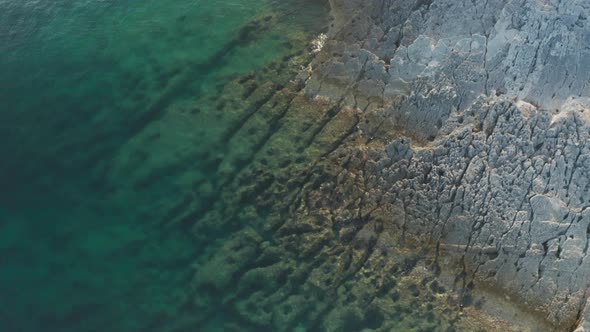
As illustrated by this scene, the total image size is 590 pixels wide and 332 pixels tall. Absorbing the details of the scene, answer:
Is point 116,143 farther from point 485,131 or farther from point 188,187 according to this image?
point 485,131

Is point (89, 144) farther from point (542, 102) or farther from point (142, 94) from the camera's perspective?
point (542, 102)

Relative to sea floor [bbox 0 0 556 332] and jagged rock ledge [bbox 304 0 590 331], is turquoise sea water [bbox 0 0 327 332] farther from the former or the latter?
jagged rock ledge [bbox 304 0 590 331]

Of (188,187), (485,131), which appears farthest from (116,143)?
(485,131)

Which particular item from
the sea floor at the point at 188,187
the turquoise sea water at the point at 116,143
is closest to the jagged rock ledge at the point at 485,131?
the sea floor at the point at 188,187

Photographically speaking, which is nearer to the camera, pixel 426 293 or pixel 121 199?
pixel 426 293

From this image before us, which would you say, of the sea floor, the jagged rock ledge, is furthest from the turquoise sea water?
the jagged rock ledge

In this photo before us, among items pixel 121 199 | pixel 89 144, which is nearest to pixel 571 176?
pixel 121 199

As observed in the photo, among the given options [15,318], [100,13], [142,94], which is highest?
[100,13]

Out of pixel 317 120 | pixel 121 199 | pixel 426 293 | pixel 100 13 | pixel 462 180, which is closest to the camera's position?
pixel 426 293
